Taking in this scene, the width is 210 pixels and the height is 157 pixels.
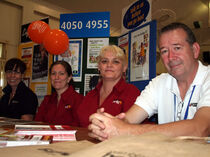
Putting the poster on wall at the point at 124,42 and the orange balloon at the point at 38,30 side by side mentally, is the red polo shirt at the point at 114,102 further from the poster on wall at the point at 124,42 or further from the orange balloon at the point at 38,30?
the orange balloon at the point at 38,30

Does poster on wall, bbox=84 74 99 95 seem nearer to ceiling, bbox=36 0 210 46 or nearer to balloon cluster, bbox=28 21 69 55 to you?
balloon cluster, bbox=28 21 69 55

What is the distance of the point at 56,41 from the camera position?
309cm

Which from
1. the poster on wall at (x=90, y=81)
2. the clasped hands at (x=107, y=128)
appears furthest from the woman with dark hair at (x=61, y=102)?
the clasped hands at (x=107, y=128)

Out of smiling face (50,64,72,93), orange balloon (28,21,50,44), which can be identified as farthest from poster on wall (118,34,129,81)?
orange balloon (28,21,50,44)

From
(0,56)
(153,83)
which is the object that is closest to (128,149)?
(153,83)

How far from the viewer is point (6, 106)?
2.58 metres

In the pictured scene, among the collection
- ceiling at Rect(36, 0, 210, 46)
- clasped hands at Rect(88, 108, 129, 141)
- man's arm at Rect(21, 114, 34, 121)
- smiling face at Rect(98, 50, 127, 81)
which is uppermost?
ceiling at Rect(36, 0, 210, 46)

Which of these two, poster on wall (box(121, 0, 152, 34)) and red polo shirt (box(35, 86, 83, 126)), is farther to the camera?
poster on wall (box(121, 0, 152, 34))

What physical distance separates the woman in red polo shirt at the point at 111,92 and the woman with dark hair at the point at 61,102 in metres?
0.25

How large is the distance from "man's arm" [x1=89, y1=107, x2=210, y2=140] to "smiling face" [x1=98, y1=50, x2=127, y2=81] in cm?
109

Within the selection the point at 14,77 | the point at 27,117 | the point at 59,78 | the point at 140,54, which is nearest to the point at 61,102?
the point at 59,78

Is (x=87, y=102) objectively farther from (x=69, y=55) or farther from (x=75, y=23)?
(x=75, y=23)

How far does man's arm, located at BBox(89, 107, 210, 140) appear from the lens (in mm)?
863

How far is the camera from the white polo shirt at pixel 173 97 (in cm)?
120
